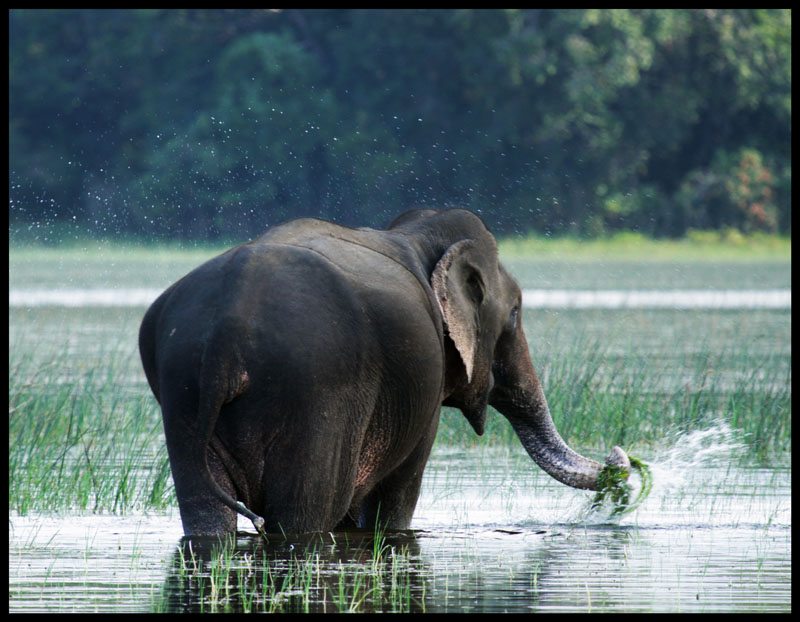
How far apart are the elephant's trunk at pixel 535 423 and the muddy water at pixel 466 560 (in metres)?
0.25

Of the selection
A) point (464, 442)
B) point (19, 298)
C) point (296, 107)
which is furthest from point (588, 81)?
point (464, 442)

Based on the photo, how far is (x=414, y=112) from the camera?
4397 centimetres

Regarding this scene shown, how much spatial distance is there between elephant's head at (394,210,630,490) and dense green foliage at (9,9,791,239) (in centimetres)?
3140

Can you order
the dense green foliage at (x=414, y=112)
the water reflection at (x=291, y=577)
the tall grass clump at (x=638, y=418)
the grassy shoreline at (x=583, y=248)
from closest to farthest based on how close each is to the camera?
the water reflection at (x=291, y=577) < the tall grass clump at (x=638, y=418) < the grassy shoreline at (x=583, y=248) < the dense green foliage at (x=414, y=112)

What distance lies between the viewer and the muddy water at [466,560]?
17.1ft

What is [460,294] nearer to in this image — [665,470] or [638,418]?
[665,470]

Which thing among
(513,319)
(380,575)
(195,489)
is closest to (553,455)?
(513,319)

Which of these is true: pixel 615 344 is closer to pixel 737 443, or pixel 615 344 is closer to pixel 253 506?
Result: pixel 737 443

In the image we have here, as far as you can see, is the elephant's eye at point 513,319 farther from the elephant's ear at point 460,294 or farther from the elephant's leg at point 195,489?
the elephant's leg at point 195,489

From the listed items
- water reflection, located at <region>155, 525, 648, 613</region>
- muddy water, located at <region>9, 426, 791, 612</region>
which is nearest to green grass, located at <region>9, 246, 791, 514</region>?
muddy water, located at <region>9, 426, 791, 612</region>

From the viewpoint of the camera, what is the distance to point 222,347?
17.5 feet

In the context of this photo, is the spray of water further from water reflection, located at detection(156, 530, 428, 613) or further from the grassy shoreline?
the grassy shoreline

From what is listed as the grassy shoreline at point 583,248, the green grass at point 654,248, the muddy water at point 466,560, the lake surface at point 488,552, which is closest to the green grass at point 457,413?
the lake surface at point 488,552

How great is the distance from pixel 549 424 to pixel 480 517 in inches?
21.6
